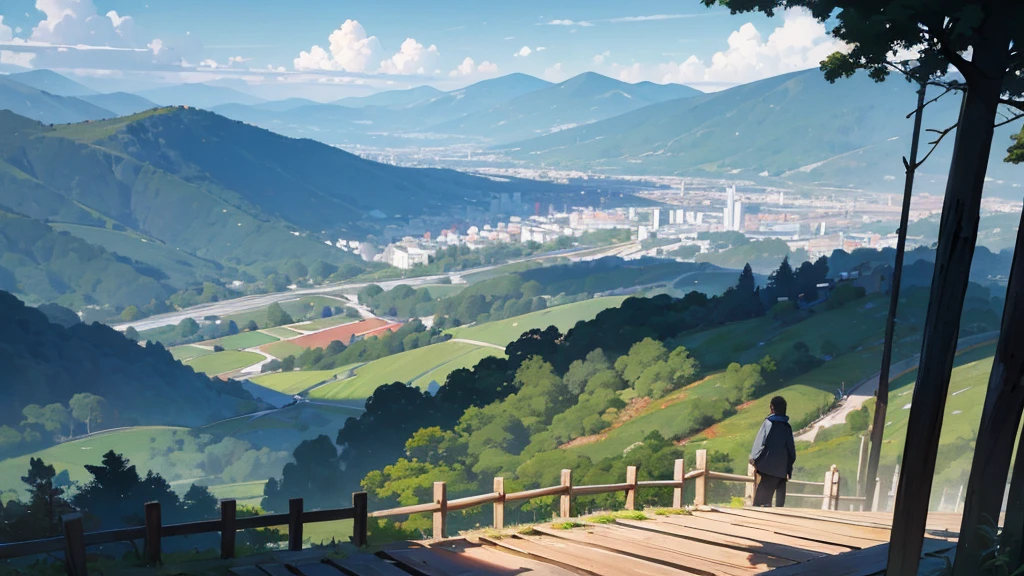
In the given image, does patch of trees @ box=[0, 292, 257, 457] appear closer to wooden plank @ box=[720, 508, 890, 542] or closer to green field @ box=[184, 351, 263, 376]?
green field @ box=[184, 351, 263, 376]

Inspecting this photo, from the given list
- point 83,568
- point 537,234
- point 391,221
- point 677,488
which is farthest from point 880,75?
point 391,221

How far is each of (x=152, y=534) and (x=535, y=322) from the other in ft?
211

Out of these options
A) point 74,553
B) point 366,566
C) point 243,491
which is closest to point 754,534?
point 366,566

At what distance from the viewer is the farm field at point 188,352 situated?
74750 mm

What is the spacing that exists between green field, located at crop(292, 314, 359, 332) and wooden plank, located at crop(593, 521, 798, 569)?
77.3m

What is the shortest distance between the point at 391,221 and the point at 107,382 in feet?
195

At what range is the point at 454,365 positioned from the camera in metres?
63.3

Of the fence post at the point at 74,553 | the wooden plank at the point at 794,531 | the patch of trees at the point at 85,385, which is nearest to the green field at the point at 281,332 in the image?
the patch of trees at the point at 85,385

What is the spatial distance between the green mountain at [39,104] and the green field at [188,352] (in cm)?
6390

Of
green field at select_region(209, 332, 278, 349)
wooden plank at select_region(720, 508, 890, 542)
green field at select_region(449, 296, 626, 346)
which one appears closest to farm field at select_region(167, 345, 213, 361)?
green field at select_region(209, 332, 278, 349)

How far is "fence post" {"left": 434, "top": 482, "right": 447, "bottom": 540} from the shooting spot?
643 centimetres

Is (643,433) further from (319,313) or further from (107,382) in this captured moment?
(319,313)

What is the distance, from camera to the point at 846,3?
14.9 feet

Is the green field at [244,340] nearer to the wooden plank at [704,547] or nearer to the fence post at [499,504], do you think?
the fence post at [499,504]
